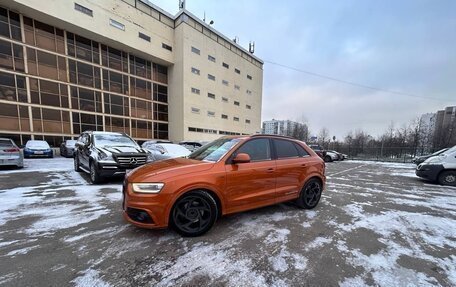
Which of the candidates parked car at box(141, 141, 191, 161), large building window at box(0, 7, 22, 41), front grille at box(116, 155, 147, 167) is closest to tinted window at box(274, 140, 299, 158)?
front grille at box(116, 155, 147, 167)

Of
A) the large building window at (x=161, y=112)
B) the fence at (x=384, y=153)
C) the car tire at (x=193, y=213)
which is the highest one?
the large building window at (x=161, y=112)

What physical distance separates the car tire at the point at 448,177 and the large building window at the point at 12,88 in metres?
30.6

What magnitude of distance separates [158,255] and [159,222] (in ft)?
1.42

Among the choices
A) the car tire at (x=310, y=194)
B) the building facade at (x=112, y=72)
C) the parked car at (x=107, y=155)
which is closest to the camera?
the car tire at (x=310, y=194)

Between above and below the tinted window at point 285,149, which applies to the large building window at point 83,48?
above

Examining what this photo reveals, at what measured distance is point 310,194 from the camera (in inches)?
185

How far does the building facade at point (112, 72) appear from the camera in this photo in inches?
724

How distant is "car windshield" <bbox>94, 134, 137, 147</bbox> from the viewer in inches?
293

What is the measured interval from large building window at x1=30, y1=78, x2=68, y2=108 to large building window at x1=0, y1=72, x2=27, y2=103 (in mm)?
602

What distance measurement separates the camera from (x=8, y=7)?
17.5 metres

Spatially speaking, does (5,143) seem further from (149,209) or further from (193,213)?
(193,213)

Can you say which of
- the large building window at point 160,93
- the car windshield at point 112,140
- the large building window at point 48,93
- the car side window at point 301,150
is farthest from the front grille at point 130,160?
the large building window at point 160,93

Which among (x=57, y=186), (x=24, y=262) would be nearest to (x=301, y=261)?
(x=24, y=262)

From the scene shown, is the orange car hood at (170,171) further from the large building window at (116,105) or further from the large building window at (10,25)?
the large building window at (10,25)
